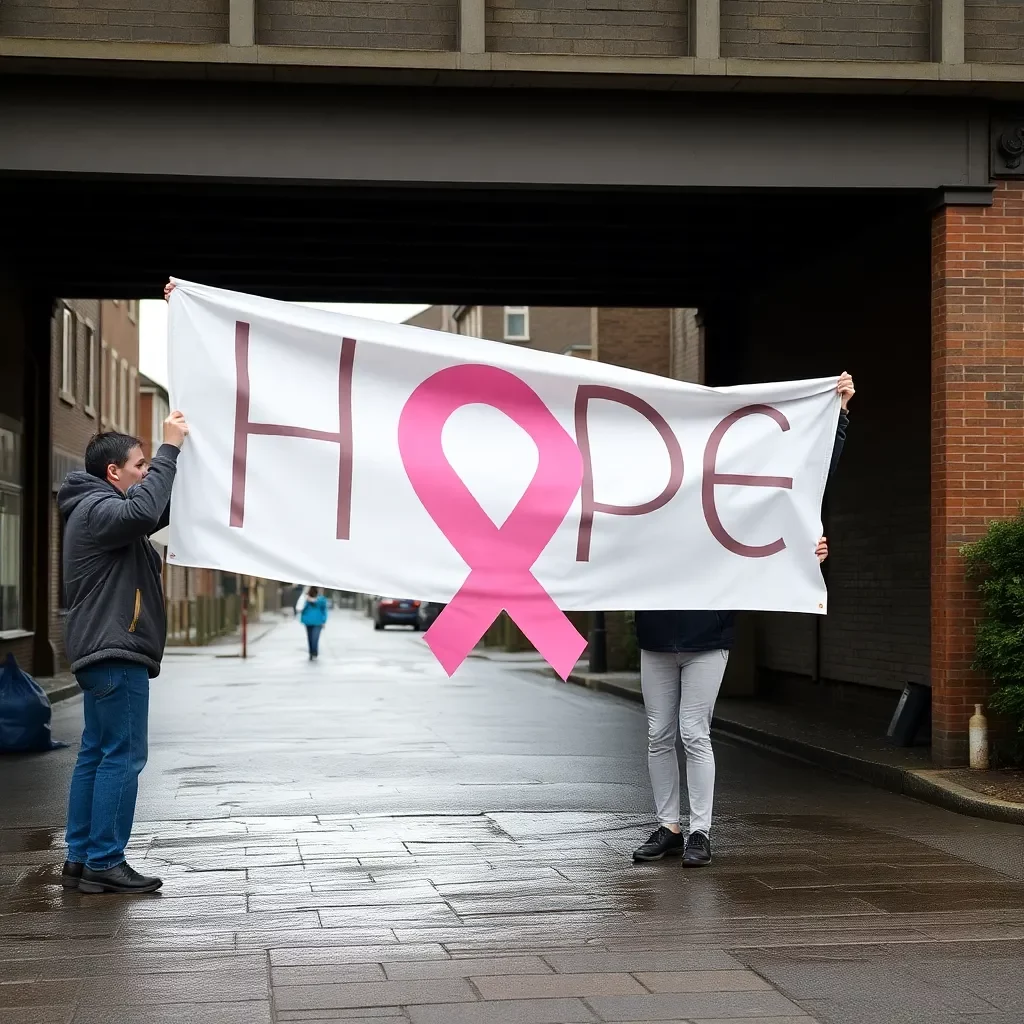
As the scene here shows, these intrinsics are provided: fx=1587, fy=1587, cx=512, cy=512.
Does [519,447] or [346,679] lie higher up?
[519,447]

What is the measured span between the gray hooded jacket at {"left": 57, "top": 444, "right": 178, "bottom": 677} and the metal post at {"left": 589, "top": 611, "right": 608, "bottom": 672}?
790 inches

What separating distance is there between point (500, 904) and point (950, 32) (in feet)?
25.4

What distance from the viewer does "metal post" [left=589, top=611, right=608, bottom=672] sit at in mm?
27172

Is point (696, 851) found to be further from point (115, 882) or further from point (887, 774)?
point (887, 774)

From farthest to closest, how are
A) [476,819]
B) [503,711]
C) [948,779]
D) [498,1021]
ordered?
[503,711], [948,779], [476,819], [498,1021]

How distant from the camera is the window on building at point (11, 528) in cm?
2191

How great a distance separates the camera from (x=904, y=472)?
15141 millimetres

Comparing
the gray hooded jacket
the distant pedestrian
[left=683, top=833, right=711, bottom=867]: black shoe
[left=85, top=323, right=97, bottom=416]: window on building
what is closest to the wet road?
[left=683, top=833, right=711, bottom=867]: black shoe

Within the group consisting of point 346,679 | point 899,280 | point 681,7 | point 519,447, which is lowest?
point 346,679

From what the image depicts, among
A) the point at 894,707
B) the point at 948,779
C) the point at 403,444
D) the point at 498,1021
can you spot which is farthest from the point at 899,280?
the point at 498,1021

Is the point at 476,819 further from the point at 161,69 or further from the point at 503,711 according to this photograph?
the point at 503,711

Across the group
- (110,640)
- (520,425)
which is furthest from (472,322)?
(110,640)

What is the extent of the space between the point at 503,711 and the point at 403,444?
11.8 meters

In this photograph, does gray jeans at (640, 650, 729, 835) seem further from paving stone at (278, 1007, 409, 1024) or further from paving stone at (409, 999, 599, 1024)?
paving stone at (278, 1007, 409, 1024)
